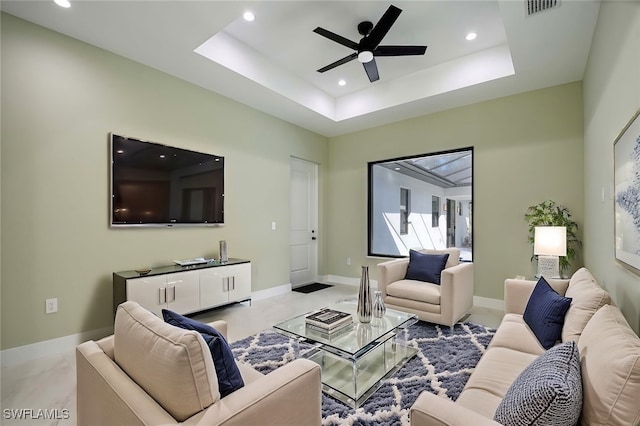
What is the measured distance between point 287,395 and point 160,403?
438 mm

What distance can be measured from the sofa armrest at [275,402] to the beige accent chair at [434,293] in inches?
86.3

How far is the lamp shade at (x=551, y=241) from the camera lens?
10.0 feet

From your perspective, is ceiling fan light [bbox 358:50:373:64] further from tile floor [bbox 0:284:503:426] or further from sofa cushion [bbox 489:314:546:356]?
tile floor [bbox 0:284:503:426]

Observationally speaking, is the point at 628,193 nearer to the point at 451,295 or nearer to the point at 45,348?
the point at 451,295

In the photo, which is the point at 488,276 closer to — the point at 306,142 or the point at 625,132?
the point at 625,132

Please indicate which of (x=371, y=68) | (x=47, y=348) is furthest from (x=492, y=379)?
(x=47, y=348)

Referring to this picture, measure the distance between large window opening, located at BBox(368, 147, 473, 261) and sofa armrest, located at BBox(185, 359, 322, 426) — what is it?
12.2 feet

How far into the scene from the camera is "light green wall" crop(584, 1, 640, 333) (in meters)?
1.66

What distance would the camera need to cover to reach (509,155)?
399 cm

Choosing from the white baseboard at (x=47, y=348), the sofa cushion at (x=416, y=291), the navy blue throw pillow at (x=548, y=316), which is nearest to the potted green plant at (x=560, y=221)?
the sofa cushion at (x=416, y=291)

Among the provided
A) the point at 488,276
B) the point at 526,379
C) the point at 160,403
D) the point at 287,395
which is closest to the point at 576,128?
the point at 488,276

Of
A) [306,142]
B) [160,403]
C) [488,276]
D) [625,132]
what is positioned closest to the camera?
[160,403]

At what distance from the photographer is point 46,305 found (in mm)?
2689

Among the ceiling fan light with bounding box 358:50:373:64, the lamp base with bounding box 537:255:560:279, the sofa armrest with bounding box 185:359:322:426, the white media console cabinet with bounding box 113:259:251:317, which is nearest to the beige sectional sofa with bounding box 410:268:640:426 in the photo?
the sofa armrest with bounding box 185:359:322:426
